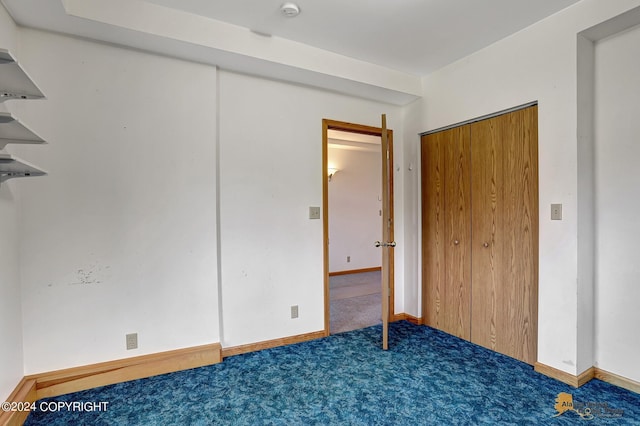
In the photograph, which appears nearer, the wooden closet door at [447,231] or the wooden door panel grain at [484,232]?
the wooden door panel grain at [484,232]

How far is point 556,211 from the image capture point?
7.51ft

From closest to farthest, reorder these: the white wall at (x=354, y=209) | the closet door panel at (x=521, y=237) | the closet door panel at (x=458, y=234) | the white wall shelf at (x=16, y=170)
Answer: the white wall shelf at (x=16, y=170) < the closet door panel at (x=521, y=237) < the closet door panel at (x=458, y=234) < the white wall at (x=354, y=209)

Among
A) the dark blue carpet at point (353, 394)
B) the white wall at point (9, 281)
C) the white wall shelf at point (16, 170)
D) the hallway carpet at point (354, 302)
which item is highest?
the white wall shelf at point (16, 170)

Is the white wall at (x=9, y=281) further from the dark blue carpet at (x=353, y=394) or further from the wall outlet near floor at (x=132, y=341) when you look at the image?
the wall outlet near floor at (x=132, y=341)

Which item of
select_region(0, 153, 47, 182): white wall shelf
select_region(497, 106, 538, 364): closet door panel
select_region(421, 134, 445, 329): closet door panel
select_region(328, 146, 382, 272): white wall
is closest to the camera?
select_region(0, 153, 47, 182): white wall shelf

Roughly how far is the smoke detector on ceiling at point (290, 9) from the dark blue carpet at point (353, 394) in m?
2.62

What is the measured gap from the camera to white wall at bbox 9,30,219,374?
2.10 meters

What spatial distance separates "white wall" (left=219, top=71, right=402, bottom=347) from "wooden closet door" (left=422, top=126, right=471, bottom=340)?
3.77 feet

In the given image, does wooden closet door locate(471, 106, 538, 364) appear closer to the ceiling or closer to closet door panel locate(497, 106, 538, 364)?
closet door panel locate(497, 106, 538, 364)

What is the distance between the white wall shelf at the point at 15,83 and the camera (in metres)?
1.17

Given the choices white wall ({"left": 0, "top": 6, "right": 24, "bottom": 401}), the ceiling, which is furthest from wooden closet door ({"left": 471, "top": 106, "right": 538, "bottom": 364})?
white wall ({"left": 0, "top": 6, "right": 24, "bottom": 401})

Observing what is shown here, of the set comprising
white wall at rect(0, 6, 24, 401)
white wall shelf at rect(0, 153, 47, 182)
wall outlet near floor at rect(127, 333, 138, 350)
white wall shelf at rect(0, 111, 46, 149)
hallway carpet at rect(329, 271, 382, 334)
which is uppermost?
white wall shelf at rect(0, 111, 46, 149)

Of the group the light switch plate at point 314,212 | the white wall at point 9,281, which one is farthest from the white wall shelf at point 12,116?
the light switch plate at point 314,212

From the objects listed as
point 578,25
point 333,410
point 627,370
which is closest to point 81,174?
point 333,410
